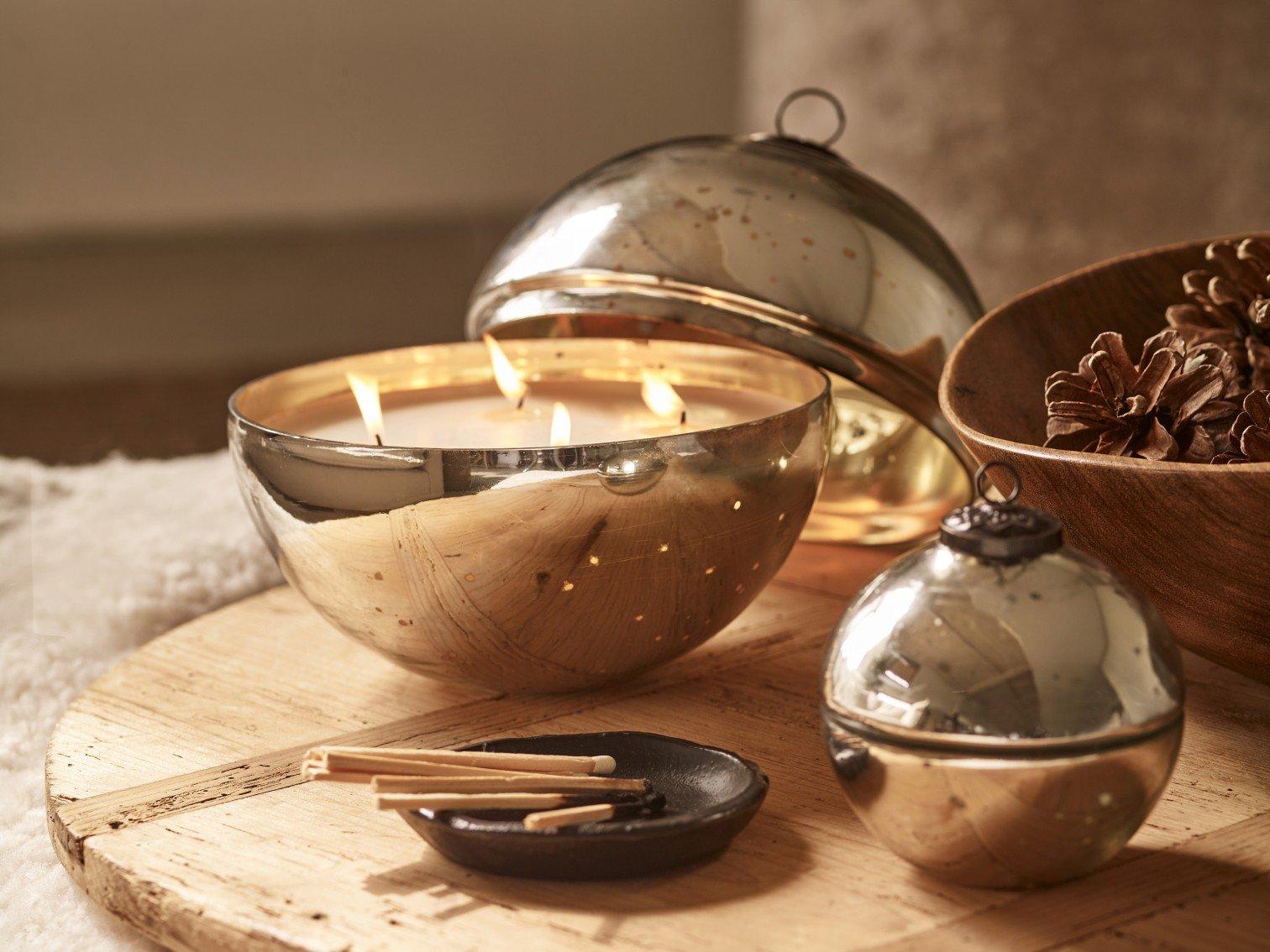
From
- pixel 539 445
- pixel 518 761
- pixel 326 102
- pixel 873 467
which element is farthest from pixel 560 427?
pixel 326 102

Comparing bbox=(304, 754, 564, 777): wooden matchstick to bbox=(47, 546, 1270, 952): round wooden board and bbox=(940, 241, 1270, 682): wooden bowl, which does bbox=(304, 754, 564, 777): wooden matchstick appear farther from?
bbox=(940, 241, 1270, 682): wooden bowl

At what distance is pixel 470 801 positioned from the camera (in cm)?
39

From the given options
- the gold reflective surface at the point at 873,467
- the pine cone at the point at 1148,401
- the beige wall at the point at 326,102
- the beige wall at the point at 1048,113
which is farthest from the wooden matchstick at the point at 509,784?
the beige wall at the point at 326,102

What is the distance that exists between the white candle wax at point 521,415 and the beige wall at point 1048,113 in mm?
746

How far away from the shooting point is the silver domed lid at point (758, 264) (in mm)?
610

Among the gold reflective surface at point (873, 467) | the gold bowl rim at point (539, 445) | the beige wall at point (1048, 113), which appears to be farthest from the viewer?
the beige wall at point (1048, 113)

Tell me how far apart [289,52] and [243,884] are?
73.8 inches

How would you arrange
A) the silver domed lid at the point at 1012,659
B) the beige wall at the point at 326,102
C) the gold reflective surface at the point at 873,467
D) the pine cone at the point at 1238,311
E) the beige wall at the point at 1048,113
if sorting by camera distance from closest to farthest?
the silver domed lid at the point at 1012,659, the pine cone at the point at 1238,311, the gold reflective surface at the point at 873,467, the beige wall at the point at 1048,113, the beige wall at the point at 326,102

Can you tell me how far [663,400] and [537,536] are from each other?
13cm

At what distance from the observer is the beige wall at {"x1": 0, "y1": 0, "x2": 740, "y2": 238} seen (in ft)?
6.32

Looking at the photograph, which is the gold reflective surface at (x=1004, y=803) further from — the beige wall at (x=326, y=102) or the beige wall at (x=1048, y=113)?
the beige wall at (x=326, y=102)

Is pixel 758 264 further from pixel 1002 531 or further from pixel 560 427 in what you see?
pixel 1002 531

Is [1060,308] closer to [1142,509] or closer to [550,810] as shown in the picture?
[1142,509]

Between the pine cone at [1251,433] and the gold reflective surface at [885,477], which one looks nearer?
the pine cone at [1251,433]
